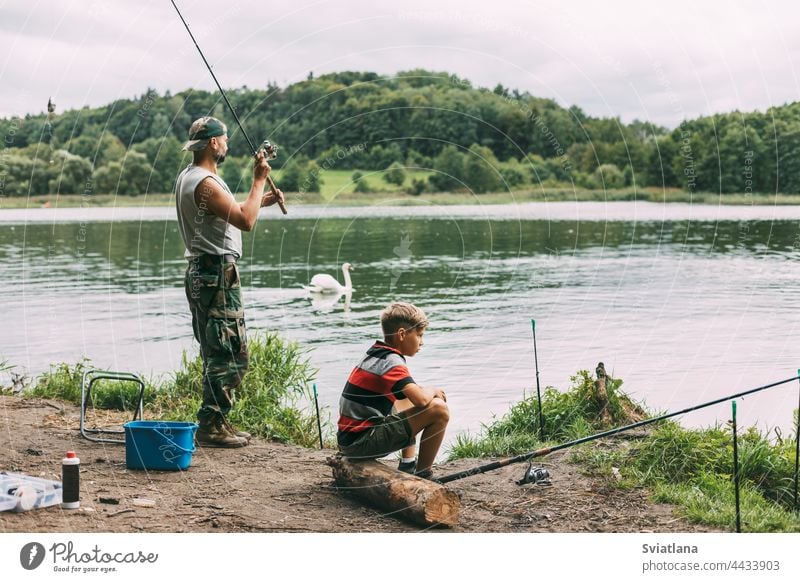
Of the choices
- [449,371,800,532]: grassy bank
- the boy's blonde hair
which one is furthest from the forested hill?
the boy's blonde hair

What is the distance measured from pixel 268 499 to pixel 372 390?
2.41 feet

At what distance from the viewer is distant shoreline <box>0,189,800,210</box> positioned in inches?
886

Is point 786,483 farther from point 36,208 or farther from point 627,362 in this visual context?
point 36,208

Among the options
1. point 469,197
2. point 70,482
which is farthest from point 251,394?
point 469,197

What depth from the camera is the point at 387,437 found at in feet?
15.6

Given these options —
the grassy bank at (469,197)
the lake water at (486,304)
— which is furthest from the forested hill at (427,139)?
the lake water at (486,304)

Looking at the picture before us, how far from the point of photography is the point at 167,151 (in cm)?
2622

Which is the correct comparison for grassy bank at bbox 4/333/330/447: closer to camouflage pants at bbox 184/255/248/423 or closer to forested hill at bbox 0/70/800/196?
camouflage pants at bbox 184/255/248/423

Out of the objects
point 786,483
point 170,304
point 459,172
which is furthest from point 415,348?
point 459,172

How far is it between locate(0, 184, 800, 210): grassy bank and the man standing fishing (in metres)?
10.8

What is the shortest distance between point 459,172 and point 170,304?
18.5 ft

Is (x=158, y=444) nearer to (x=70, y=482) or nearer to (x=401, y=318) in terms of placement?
(x=70, y=482)

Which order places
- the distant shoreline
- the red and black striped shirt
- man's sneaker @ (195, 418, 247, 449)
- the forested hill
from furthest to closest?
the distant shoreline, the forested hill, man's sneaker @ (195, 418, 247, 449), the red and black striped shirt

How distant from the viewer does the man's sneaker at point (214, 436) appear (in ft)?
18.7
